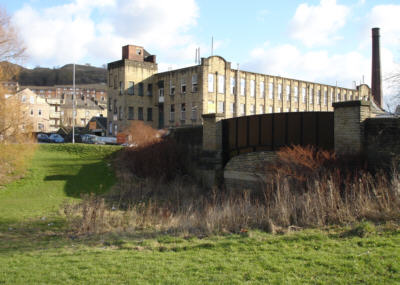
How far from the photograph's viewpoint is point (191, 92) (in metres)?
46.1

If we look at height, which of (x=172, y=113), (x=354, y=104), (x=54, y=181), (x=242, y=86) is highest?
(x=242, y=86)

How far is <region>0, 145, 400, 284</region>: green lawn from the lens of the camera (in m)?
6.02

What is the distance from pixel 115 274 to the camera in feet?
20.9

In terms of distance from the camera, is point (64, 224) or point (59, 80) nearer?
point (64, 224)

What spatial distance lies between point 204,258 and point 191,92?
131 feet

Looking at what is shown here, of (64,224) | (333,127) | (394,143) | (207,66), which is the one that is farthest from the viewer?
(207,66)

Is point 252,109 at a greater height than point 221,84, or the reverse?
point 221,84

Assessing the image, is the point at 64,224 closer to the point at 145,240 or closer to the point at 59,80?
the point at 145,240

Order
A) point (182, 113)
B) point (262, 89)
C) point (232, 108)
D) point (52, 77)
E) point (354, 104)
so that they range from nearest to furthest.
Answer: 1. point (354, 104)
2. point (232, 108)
3. point (182, 113)
4. point (262, 89)
5. point (52, 77)

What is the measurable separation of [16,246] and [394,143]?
13217 mm

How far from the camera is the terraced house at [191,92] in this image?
45656 mm

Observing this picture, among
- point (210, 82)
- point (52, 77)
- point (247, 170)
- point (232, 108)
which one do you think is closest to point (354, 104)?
point (247, 170)

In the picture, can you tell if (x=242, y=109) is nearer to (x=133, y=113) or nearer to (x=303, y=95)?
(x=303, y=95)

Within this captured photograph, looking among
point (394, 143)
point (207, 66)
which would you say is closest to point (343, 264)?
point (394, 143)
